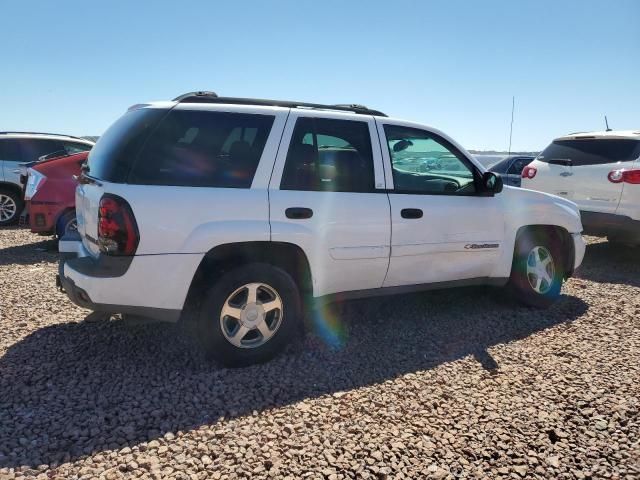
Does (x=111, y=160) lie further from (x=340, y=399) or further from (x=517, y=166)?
(x=517, y=166)

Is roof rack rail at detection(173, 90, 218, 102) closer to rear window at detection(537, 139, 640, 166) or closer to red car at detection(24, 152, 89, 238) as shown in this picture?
red car at detection(24, 152, 89, 238)

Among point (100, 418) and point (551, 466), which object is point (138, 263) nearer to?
point (100, 418)

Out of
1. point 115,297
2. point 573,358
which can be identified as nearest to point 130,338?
point 115,297

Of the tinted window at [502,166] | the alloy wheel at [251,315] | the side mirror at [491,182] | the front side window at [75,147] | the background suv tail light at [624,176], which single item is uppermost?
the front side window at [75,147]

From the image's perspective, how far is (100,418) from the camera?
2.80 m

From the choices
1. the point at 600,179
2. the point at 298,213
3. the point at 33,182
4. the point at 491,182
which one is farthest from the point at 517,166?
the point at 33,182

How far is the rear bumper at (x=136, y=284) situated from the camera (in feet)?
10.1

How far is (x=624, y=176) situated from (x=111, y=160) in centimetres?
630

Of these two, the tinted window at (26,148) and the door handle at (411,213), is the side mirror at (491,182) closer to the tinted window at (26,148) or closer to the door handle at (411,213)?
the door handle at (411,213)

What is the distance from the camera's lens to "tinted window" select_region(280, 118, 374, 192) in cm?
355

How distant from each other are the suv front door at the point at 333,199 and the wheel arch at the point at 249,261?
78 mm

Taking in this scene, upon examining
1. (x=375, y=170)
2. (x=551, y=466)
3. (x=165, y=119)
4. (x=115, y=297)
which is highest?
(x=165, y=119)

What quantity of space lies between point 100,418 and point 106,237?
1085mm

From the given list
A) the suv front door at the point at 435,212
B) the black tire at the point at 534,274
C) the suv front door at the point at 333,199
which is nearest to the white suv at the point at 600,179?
the black tire at the point at 534,274
